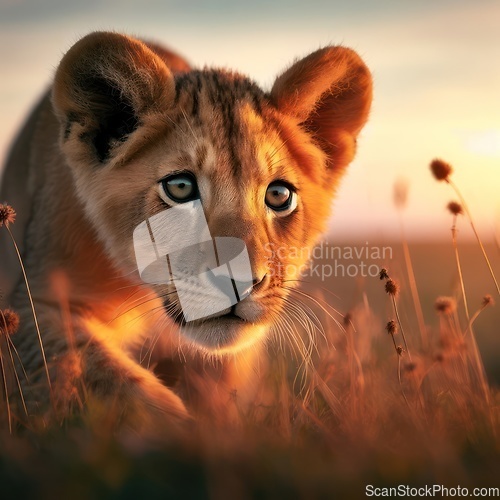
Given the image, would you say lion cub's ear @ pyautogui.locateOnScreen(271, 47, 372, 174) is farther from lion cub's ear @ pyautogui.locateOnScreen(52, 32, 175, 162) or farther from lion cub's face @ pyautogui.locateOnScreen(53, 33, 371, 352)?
lion cub's ear @ pyautogui.locateOnScreen(52, 32, 175, 162)

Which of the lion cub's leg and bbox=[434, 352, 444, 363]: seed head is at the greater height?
the lion cub's leg

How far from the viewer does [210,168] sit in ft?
9.60

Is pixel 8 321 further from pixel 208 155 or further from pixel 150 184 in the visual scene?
pixel 208 155

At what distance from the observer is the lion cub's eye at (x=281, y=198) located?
313 cm

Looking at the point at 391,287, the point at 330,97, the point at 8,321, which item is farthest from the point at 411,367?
the point at 8,321

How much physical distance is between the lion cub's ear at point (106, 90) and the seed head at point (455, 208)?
4.19 ft

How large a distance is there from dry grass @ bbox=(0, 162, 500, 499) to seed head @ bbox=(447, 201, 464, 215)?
0.39m

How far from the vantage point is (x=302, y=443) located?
2.29 m

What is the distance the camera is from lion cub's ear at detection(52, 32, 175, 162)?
9.91 ft

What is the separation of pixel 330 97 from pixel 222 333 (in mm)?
1388

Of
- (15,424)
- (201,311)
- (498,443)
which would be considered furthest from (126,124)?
(498,443)

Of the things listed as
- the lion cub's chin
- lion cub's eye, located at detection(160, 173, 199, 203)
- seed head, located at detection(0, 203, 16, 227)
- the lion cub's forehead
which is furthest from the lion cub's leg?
the lion cub's forehead

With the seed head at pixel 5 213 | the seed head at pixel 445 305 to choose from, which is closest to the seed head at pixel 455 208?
the seed head at pixel 445 305

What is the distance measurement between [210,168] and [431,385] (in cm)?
130
